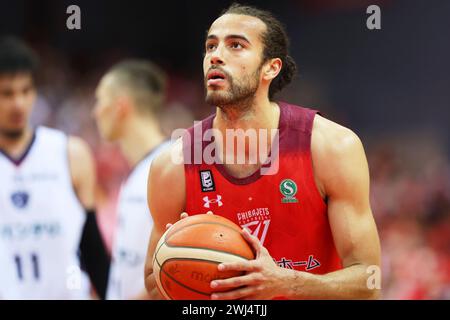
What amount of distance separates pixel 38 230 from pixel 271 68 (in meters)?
2.58

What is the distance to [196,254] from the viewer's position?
2801 millimetres

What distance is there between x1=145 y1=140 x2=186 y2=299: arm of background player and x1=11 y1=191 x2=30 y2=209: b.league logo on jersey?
87.0 inches

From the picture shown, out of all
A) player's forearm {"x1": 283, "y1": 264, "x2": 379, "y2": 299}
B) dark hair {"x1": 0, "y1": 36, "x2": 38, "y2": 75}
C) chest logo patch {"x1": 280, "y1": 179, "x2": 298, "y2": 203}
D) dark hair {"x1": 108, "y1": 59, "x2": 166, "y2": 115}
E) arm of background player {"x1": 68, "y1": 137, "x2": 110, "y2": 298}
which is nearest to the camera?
player's forearm {"x1": 283, "y1": 264, "x2": 379, "y2": 299}

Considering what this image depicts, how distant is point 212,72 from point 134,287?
222 centimetres

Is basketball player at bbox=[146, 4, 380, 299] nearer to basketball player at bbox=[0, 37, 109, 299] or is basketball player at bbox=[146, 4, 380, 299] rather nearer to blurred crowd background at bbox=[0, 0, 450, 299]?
basketball player at bbox=[0, 37, 109, 299]

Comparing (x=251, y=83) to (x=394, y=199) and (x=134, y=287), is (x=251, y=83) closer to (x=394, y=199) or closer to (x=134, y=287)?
(x=134, y=287)

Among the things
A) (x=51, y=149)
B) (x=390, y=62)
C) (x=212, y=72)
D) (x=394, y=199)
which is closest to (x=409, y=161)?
(x=394, y=199)

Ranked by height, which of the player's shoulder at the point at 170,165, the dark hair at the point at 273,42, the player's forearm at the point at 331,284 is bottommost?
the player's forearm at the point at 331,284

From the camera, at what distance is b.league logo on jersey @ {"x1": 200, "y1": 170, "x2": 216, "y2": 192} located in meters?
3.18

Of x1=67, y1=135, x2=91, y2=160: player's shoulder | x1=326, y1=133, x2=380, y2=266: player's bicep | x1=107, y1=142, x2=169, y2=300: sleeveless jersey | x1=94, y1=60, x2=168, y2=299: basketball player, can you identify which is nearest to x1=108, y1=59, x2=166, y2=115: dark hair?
x1=94, y1=60, x2=168, y2=299: basketball player

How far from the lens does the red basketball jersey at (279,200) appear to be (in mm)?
→ 3150

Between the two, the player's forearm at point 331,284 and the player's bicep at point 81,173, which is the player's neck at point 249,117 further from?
the player's bicep at point 81,173

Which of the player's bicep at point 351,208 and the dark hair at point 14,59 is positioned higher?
the dark hair at point 14,59

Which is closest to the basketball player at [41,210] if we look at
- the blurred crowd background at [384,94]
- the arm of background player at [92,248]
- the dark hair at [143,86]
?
the arm of background player at [92,248]
